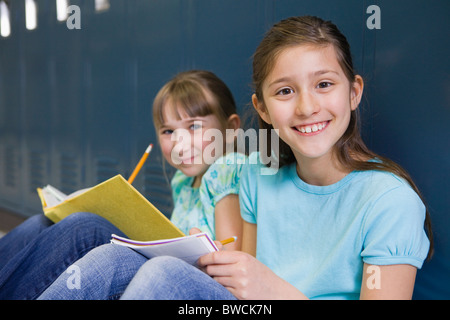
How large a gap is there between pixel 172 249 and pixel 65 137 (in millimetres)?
1962

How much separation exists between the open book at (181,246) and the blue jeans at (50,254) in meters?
0.24

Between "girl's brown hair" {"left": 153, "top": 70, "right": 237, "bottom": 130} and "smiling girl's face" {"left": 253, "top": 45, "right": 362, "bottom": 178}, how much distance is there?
0.41 meters

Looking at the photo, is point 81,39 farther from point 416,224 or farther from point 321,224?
point 416,224

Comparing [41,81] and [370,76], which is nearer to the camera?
[370,76]

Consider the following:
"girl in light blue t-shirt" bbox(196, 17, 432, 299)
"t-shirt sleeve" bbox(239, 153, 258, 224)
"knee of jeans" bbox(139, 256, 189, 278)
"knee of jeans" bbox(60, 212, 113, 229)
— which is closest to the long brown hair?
"girl in light blue t-shirt" bbox(196, 17, 432, 299)

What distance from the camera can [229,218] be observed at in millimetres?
1232

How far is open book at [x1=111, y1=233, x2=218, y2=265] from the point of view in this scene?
75 centimetres

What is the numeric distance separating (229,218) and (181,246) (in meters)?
0.46

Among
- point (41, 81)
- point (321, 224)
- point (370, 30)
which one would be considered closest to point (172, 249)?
point (321, 224)

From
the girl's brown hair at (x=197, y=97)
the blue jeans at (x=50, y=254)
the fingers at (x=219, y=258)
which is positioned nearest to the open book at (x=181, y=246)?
the fingers at (x=219, y=258)

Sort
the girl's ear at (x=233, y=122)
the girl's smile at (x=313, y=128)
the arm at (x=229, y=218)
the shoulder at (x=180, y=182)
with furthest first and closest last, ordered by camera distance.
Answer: the shoulder at (x=180, y=182), the girl's ear at (x=233, y=122), the arm at (x=229, y=218), the girl's smile at (x=313, y=128)

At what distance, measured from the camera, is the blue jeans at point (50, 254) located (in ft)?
3.34

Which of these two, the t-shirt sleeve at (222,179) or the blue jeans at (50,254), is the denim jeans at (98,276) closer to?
the blue jeans at (50,254)

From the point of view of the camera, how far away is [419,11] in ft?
3.25
